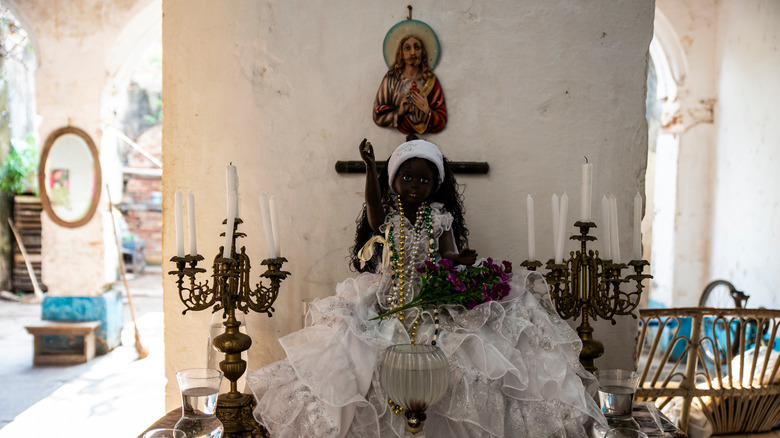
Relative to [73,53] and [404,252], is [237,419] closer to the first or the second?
[404,252]

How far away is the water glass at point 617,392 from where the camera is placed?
59.9 inches

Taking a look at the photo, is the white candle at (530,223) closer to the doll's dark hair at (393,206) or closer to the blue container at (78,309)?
the doll's dark hair at (393,206)

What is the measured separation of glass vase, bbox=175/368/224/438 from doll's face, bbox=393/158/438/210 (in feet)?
2.84

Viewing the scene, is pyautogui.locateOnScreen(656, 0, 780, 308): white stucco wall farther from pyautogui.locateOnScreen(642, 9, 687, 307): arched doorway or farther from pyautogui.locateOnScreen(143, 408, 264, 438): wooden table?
pyautogui.locateOnScreen(143, 408, 264, 438): wooden table

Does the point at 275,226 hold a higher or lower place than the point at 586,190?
lower

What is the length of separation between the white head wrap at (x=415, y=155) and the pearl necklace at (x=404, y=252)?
12 cm

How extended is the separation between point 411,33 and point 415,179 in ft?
2.41

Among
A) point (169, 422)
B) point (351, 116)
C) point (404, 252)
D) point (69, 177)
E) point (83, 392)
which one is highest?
point (351, 116)

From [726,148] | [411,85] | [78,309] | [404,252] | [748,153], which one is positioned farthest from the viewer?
[78,309]

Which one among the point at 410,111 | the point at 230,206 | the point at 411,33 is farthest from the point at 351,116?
the point at 230,206

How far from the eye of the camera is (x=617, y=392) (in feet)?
5.01

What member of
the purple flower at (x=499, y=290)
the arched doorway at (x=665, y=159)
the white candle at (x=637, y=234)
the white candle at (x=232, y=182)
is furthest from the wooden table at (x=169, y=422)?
the arched doorway at (x=665, y=159)

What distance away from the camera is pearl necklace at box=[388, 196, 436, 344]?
187cm

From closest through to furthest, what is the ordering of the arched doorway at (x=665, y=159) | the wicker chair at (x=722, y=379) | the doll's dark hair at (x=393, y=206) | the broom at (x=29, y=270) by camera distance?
1. the doll's dark hair at (x=393, y=206)
2. the wicker chair at (x=722, y=379)
3. the arched doorway at (x=665, y=159)
4. the broom at (x=29, y=270)
